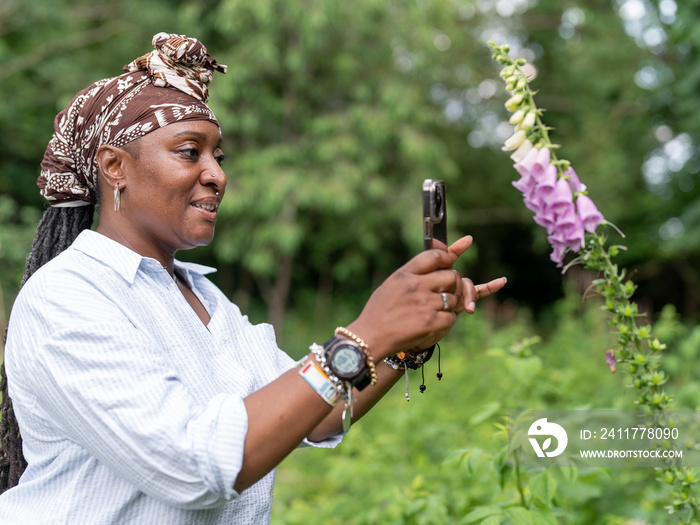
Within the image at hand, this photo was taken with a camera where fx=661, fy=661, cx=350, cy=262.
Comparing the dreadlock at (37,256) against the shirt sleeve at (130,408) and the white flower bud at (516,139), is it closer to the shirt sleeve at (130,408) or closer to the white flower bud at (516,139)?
the shirt sleeve at (130,408)

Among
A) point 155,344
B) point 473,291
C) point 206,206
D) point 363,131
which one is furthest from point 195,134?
point 363,131

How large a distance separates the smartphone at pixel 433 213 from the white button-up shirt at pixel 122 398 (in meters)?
0.46

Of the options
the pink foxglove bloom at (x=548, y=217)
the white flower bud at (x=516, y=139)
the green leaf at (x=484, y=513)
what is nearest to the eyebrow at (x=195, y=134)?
the white flower bud at (x=516, y=139)

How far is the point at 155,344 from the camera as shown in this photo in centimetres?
128

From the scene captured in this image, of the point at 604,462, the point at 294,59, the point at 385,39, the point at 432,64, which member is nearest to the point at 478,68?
the point at 432,64

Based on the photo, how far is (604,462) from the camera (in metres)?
2.03

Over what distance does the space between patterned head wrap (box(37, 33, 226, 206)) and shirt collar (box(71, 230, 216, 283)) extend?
0.23 metres

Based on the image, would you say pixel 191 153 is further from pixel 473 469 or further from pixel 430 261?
pixel 473 469

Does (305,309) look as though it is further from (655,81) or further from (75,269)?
(75,269)

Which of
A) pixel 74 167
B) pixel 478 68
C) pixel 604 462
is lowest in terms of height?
pixel 604 462

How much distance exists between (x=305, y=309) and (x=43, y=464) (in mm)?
10314

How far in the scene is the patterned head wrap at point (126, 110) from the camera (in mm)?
1521

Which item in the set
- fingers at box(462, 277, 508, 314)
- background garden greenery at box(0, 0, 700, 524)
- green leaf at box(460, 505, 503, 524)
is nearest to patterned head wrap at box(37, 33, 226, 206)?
fingers at box(462, 277, 508, 314)

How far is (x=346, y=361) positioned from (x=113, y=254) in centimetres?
60
